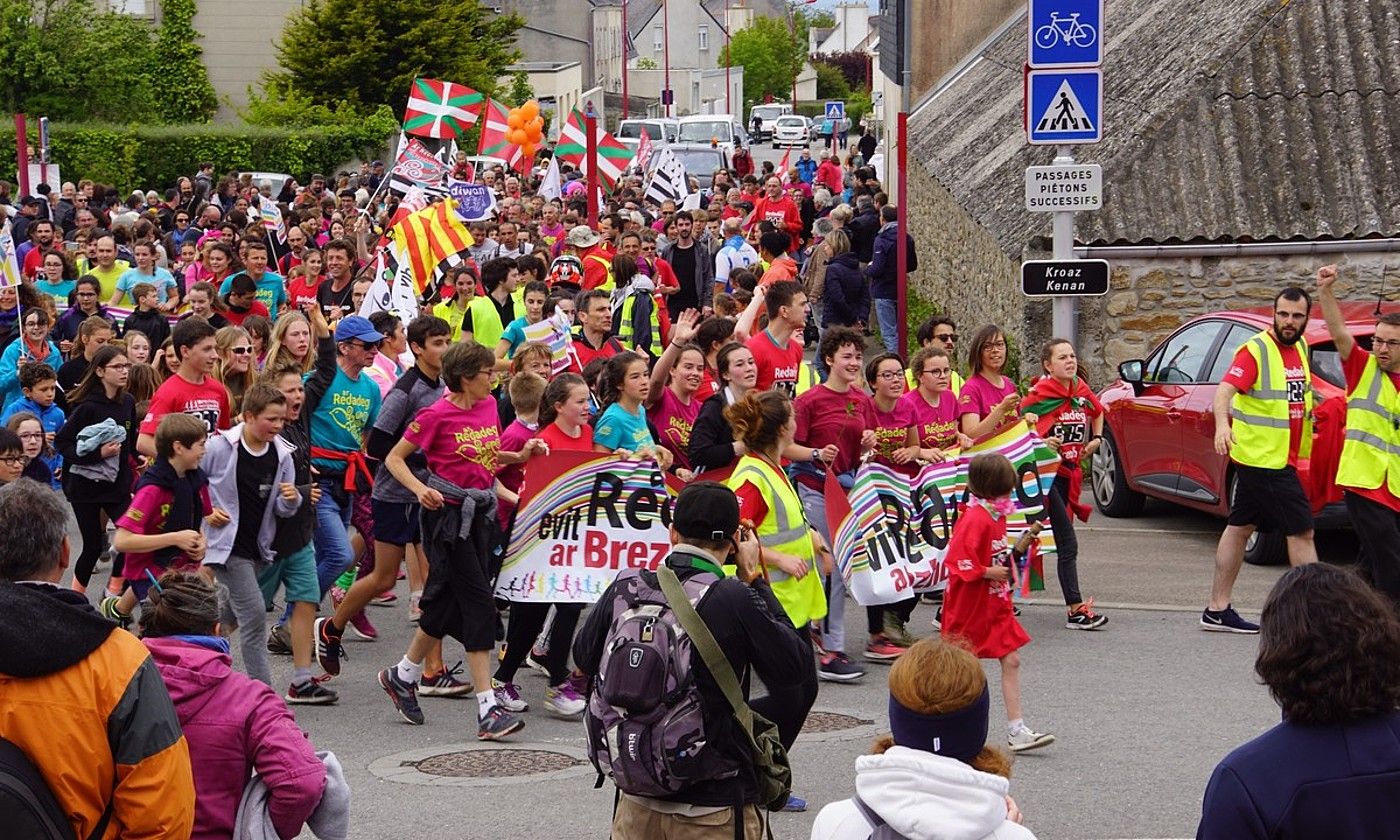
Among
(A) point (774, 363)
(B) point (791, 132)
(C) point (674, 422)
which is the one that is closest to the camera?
(C) point (674, 422)

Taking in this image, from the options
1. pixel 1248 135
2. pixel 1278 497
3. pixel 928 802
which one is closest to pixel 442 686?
pixel 1278 497

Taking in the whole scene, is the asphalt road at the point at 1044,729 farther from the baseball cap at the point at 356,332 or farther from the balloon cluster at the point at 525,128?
the balloon cluster at the point at 525,128

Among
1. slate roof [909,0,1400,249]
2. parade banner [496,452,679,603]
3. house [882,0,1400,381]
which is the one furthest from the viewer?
slate roof [909,0,1400,249]

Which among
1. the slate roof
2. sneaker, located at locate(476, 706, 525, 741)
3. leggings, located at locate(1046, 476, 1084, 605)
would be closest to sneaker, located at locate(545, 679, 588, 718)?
sneaker, located at locate(476, 706, 525, 741)

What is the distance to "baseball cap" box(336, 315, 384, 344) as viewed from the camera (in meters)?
10.1

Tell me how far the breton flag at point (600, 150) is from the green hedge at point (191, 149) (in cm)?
2003

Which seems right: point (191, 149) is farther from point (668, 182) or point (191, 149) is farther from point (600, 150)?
point (668, 182)

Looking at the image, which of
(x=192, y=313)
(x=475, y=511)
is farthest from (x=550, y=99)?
(x=475, y=511)

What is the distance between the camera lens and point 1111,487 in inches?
541

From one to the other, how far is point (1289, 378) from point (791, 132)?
6536 cm

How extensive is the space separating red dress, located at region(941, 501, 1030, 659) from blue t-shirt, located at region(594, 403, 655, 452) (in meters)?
1.91

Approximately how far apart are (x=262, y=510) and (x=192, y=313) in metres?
6.00

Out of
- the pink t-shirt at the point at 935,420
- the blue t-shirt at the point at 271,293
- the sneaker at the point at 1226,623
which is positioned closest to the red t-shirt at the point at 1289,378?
the sneaker at the point at 1226,623

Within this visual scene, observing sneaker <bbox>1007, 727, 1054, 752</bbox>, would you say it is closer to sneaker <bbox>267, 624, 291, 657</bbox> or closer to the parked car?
sneaker <bbox>267, 624, 291, 657</bbox>
